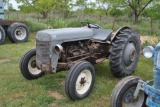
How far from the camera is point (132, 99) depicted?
3.61 m

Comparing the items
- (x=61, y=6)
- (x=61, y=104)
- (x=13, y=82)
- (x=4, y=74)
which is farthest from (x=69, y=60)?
(x=61, y=6)

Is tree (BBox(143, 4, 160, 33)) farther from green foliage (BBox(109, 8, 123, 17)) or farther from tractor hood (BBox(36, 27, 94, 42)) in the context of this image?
tractor hood (BBox(36, 27, 94, 42))

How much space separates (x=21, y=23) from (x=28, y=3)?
23.1 m

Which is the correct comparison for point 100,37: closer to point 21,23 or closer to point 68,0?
point 21,23

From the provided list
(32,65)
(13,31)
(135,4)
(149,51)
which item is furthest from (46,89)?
(135,4)

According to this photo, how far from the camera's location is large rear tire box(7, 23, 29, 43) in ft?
34.9

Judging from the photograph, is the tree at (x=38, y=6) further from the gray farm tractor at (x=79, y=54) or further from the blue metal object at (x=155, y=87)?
the blue metal object at (x=155, y=87)

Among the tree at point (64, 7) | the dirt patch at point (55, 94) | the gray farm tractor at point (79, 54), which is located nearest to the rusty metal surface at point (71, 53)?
the gray farm tractor at point (79, 54)

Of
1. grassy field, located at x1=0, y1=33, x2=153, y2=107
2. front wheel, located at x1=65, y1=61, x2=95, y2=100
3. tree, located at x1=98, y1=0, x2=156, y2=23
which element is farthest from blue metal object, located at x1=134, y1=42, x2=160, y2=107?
tree, located at x1=98, y1=0, x2=156, y2=23

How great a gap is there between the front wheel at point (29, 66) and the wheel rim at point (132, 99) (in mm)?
2573

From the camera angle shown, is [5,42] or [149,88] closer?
[149,88]

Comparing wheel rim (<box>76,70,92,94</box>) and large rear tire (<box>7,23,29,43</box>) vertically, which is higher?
large rear tire (<box>7,23,29,43</box>)

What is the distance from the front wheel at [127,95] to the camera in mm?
3387

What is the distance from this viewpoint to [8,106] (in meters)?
4.12
